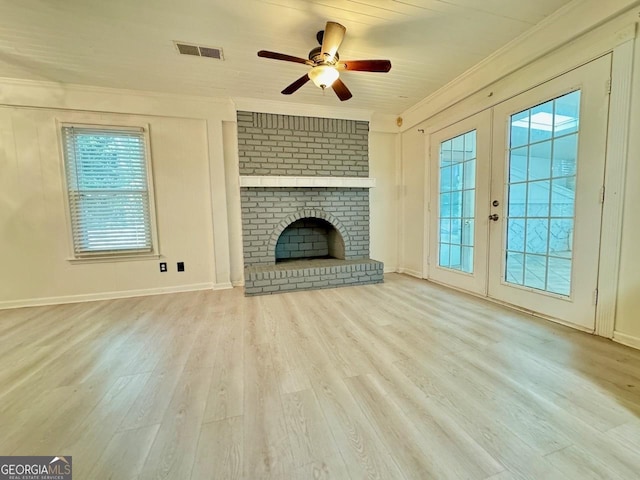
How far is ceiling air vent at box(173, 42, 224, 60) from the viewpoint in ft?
7.79

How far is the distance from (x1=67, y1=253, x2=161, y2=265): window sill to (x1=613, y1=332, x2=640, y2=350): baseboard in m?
4.57

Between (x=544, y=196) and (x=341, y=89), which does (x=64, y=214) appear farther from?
(x=544, y=196)

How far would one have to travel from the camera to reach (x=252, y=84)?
3092 millimetres

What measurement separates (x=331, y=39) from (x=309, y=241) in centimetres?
283

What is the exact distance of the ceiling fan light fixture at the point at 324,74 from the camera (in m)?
2.15

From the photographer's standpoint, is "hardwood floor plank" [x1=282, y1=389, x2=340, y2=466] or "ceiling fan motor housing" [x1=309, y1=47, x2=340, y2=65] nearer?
"hardwood floor plank" [x1=282, y1=389, x2=340, y2=466]

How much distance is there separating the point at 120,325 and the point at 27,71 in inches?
110

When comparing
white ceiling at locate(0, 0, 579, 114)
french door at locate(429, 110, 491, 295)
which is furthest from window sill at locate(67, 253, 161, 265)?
french door at locate(429, 110, 491, 295)

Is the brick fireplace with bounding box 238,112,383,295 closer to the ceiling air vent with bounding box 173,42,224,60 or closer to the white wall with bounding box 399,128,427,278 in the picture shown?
the white wall with bounding box 399,128,427,278

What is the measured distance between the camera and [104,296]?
3271 mm

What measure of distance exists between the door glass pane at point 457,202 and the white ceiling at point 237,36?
0.84m

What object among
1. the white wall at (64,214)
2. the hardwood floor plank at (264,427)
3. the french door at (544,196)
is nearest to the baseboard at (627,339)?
the french door at (544,196)

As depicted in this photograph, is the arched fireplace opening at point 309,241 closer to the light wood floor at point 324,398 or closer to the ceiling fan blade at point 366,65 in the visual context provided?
the light wood floor at point 324,398

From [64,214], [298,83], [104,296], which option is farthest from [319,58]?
[104,296]
